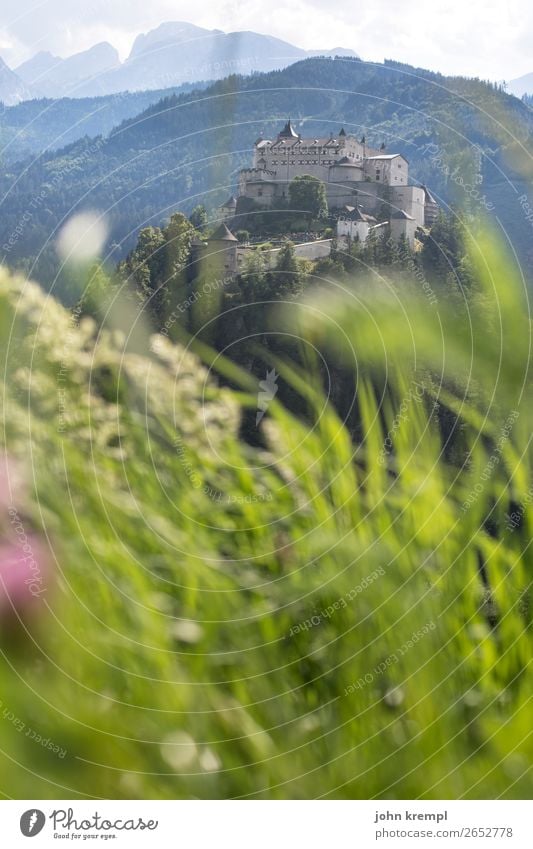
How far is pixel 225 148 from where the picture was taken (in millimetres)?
4906

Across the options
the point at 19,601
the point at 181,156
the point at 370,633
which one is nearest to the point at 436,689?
the point at 370,633

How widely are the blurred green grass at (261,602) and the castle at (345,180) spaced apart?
12.3 m

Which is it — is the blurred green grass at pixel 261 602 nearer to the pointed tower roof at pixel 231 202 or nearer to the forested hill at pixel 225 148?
the forested hill at pixel 225 148

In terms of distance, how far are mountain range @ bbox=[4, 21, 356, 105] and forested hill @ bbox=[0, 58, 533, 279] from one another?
0.16 meters

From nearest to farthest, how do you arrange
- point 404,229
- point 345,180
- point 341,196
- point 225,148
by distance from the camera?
point 225,148, point 404,229, point 345,180, point 341,196

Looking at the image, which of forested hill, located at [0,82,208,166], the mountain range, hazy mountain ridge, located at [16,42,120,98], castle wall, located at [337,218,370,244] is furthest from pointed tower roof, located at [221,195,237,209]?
hazy mountain ridge, located at [16,42,120,98]

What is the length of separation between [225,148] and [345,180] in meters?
11.9

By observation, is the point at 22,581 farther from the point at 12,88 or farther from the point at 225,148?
the point at 225,148

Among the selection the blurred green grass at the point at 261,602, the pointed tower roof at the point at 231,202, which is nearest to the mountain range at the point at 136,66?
the blurred green grass at the point at 261,602

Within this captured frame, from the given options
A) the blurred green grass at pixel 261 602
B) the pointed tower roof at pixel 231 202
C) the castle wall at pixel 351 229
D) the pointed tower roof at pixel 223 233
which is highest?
the pointed tower roof at pixel 231 202

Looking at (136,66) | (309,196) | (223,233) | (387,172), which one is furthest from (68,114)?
(387,172)

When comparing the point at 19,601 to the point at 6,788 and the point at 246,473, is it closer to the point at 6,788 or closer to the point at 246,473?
the point at 6,788

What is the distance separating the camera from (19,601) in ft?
2.89

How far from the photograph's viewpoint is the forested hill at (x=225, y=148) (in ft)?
14.1
